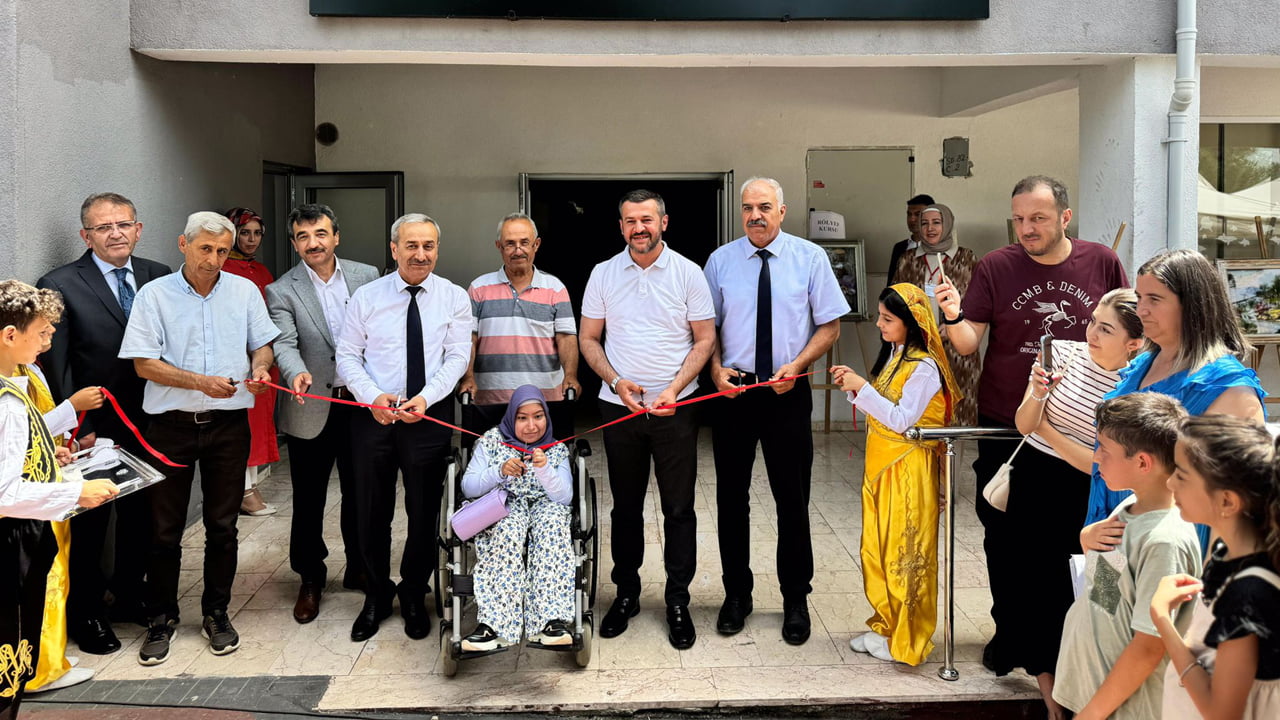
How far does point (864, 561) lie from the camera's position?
12.2ft

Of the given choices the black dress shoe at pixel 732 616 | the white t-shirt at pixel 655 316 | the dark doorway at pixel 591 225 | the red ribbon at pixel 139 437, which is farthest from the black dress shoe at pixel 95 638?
the dark doorway at pixel 591 225

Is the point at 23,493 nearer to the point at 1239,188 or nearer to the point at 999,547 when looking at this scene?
the point at 999,547

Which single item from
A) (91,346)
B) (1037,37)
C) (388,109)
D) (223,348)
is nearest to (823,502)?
(1037,37)

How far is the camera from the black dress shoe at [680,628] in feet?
12.7

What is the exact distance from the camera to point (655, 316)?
3971 millimetres

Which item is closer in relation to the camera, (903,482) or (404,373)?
(903,482)

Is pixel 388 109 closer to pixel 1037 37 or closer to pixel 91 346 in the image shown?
pixel 91 346

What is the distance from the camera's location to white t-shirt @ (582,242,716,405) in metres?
3.97

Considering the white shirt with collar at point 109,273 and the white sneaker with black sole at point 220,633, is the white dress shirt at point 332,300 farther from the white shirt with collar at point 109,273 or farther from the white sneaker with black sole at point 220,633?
the white sneaker with black sole at point 220,633

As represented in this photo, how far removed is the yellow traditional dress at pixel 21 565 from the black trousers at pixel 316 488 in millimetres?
1250

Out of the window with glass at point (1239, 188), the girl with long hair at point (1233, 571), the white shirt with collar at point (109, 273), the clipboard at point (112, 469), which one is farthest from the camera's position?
the window with glass at point (1239, 188)

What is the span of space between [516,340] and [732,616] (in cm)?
146

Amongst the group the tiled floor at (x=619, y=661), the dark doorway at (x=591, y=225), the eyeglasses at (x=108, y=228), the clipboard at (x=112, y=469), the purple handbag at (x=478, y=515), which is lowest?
the tiled floor at (x=619, y=661)

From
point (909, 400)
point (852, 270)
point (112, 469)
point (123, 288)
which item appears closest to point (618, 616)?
point (909, 400)
